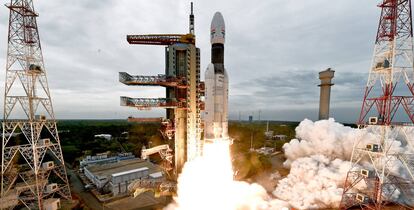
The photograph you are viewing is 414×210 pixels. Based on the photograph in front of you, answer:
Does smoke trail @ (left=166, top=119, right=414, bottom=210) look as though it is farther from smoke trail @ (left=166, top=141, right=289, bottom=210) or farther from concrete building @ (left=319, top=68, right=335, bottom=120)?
concrete building @ (left=319, top=68, right=335, bottom=120)

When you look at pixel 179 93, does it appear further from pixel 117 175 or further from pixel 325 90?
pixel 325 90

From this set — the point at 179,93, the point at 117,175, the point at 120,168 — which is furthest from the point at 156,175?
the point at 179,93

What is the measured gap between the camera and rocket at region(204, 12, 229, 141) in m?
23.1

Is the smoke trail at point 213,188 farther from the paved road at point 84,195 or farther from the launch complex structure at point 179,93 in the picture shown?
the paved road at point 84,195

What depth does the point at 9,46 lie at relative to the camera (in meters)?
23.7

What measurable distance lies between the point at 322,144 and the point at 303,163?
5817 mm

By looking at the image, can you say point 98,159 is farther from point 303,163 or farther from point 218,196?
point 303,163

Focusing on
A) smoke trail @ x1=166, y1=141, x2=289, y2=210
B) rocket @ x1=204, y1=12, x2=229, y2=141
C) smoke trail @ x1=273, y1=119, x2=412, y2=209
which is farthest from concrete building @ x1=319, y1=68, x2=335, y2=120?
rocket @ x1=204, y1=12, x2=229, y2=141

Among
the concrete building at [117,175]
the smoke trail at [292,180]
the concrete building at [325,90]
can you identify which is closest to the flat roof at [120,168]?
the concrete building at [117,175]

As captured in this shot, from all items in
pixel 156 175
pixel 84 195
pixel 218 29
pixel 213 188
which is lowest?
pixel 84 195

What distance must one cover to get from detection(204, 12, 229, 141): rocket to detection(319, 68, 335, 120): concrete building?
43966 mm

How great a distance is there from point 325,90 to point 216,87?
Result: 45.2 metres

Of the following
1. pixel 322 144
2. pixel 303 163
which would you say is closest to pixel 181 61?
pixel 303 163

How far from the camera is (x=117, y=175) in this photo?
31.0m
